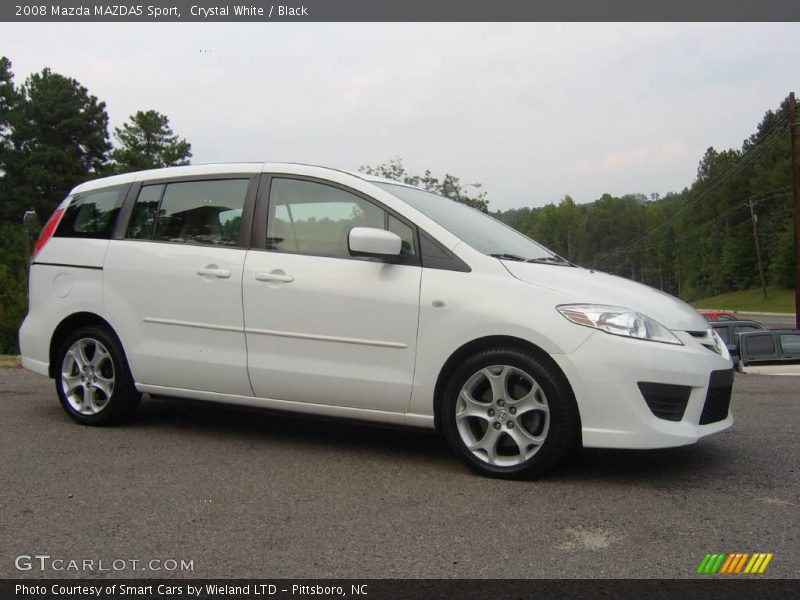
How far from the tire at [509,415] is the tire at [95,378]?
239 cm

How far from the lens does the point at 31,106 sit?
183 ft

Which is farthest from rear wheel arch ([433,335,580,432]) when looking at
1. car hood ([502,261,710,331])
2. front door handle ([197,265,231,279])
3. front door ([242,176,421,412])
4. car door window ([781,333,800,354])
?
car door window ([781,333,800,354])

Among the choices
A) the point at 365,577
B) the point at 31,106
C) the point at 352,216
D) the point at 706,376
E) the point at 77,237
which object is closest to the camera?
the point at 365,577

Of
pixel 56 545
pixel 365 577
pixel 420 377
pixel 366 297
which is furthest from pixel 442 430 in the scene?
pixel 56 545

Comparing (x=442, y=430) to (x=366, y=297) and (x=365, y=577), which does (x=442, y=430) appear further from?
(x=365, y=577)

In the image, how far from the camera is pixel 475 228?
4949 mm

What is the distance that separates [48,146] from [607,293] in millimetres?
57981

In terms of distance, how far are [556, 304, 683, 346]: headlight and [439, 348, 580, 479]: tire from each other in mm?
306

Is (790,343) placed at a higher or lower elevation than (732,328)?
lower

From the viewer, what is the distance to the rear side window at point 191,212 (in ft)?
16.6

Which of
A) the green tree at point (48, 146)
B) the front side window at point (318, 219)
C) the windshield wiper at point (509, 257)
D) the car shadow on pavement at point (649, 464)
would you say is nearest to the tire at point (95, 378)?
the front side window at point (318, 219)

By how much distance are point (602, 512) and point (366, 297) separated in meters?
1.75

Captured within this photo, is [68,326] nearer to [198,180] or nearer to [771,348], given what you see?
[198,180]

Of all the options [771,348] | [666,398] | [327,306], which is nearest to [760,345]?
[771,348]
